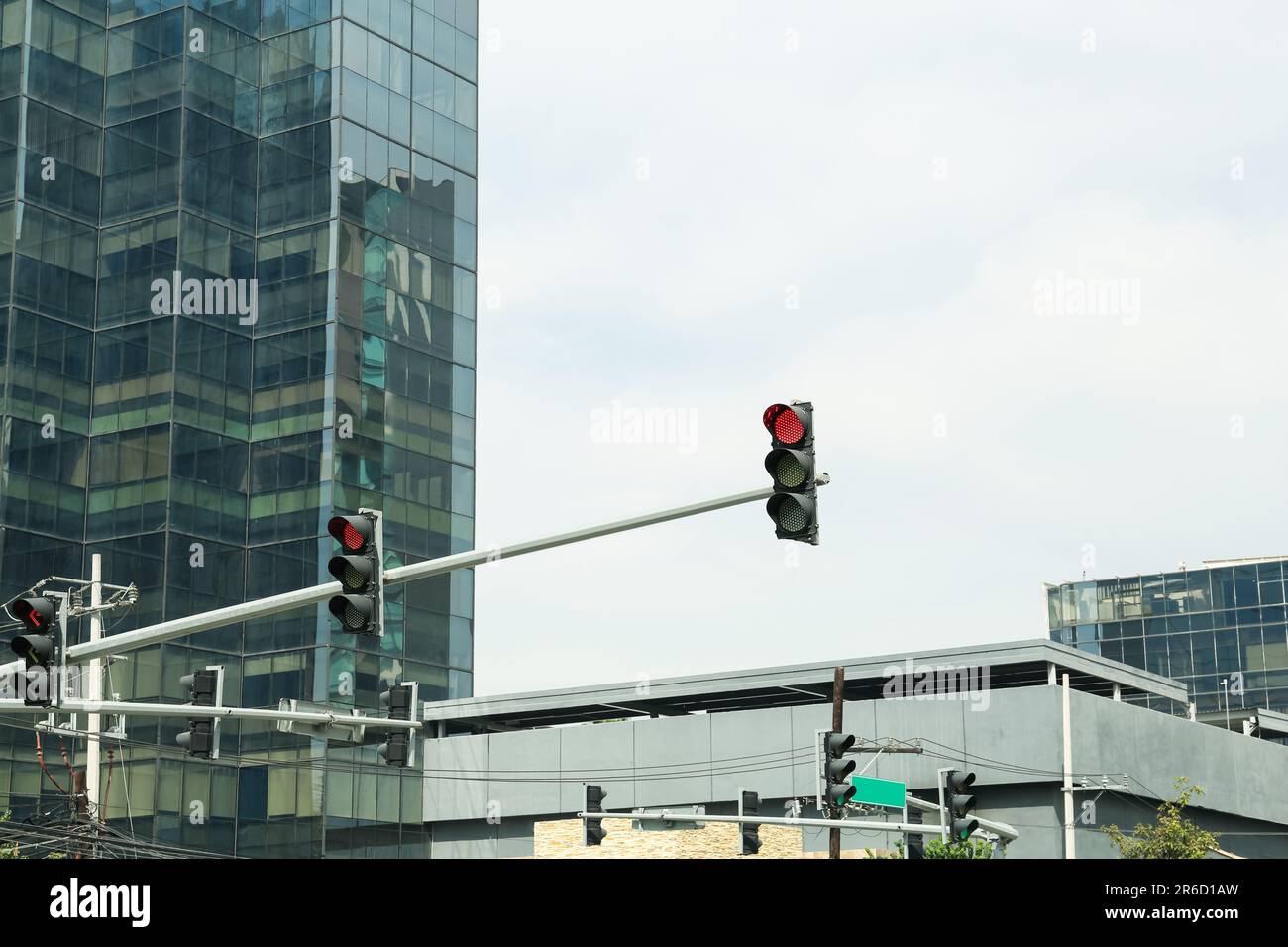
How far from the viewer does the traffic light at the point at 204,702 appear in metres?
21.8

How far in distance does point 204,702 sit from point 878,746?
30829mm

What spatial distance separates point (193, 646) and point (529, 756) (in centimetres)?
1268

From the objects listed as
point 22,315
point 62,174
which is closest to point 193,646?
point 22,315

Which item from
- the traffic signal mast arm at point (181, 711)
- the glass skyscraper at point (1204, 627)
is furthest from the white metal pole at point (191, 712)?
the glass skyscraper at point (1204, 627)

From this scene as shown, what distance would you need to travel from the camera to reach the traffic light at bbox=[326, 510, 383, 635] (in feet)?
47.5

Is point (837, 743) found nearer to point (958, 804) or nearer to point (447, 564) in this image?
point (958, 804)

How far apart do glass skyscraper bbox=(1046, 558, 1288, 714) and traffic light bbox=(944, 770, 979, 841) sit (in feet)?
287

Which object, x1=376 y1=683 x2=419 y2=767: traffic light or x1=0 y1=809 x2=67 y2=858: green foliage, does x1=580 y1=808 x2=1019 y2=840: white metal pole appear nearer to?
x1=376 y1=683 x2=419 y2=767: traffic light

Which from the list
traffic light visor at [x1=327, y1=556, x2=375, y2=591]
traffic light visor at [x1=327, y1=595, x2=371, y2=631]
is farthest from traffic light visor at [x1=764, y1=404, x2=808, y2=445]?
traffic light visor at [x1=327, y1=595, x2=371, y2=631]

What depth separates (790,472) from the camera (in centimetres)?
1439

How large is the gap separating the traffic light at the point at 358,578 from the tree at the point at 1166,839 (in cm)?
3522

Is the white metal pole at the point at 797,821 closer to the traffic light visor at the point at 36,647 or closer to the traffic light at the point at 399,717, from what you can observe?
the traffic light at the point at 399,717
